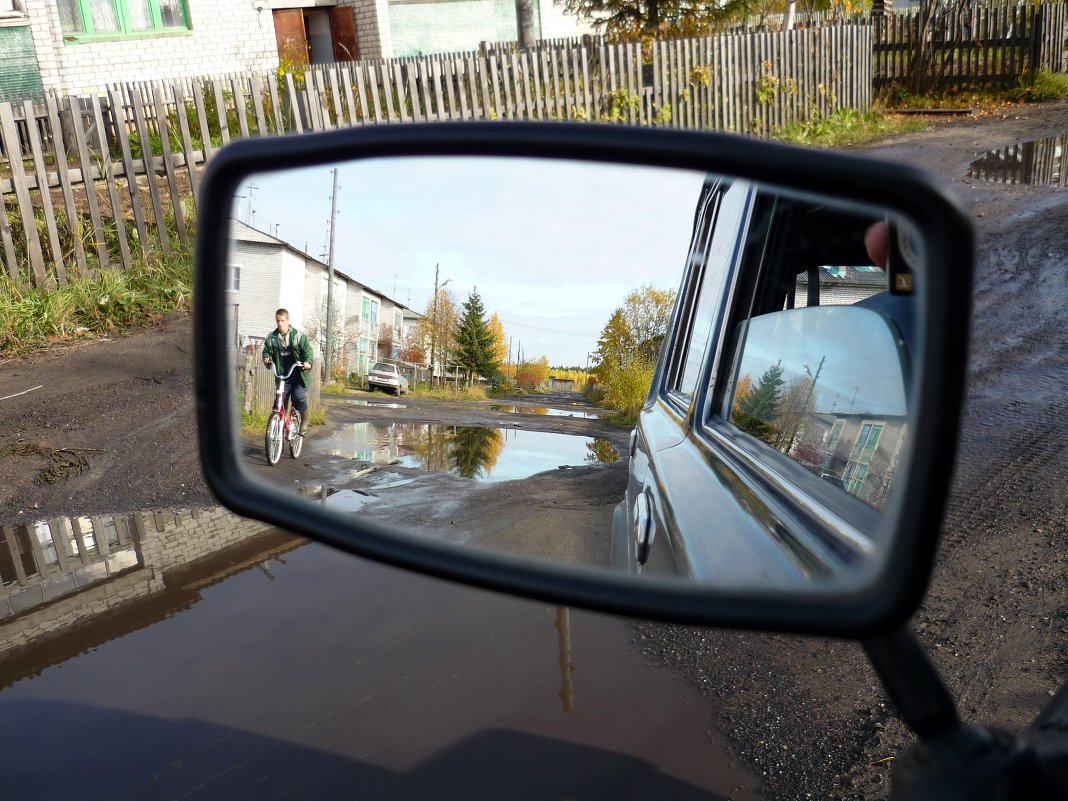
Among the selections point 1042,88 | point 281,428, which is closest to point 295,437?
point 281,428

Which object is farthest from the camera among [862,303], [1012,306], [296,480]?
[1012,306]

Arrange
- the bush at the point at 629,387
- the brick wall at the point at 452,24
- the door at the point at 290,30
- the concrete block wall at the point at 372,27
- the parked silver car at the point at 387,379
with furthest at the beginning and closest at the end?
the brick wall at the point at 452,24, the concrete block wall at the point at 372,27, the door at the point at 290,30, the bush at the point at 629,387, the parked silver car at the point at 387,379

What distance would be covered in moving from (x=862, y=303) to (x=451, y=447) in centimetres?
84

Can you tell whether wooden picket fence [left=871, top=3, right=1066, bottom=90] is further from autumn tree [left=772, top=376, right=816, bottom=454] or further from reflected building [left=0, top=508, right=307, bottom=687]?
autumn tree [left=772, top=376, right=816, bottom=454]

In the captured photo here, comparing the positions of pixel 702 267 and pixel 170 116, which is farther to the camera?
pixel 170 116

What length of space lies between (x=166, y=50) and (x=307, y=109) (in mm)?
11565

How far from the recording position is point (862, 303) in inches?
48.9

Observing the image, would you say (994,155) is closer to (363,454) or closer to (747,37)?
(747,37)

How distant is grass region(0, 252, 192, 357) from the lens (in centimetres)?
855

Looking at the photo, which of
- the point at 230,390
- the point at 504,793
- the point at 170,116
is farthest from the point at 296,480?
the point at 170,116

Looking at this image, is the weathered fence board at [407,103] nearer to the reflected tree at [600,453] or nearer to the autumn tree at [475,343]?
the reflected tree at [600,453]

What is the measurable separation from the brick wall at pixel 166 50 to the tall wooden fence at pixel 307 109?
806 cm

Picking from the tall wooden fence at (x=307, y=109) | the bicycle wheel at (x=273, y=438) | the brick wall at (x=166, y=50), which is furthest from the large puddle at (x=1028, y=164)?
the brick wall at (x=166, y=50)

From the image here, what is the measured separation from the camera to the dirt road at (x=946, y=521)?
9.69 feet
